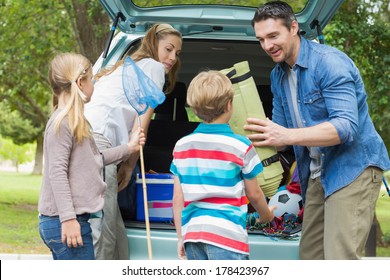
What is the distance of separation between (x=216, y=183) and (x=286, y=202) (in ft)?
3.49

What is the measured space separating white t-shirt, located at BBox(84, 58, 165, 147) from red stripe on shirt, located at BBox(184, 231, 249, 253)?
2.71 ft

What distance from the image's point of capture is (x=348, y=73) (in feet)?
10.8

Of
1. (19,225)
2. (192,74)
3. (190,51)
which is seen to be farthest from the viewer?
(19,225)

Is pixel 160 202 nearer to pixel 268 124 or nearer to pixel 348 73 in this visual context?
pixel 268 124

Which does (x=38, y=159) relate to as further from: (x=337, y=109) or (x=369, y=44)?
(x=337, y=109)

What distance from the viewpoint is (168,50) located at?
418cm

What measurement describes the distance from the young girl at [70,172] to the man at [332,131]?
75 cm

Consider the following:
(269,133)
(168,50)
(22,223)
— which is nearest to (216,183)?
(269,133)

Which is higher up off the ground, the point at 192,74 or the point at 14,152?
the point at 192,74

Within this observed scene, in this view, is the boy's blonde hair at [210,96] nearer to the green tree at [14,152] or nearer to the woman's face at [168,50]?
the woman's face at [168,50]

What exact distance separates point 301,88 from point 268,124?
240 mm

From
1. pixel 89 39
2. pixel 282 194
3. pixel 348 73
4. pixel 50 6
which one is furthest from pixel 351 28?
pixel 348 73

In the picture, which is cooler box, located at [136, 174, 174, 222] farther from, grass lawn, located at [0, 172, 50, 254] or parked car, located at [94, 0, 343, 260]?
grass lawn, located at [0, 172, 50, 254]

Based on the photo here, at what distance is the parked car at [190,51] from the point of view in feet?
12.1
